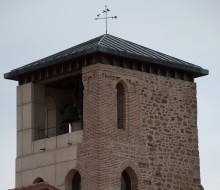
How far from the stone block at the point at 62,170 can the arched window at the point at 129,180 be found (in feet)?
5.94

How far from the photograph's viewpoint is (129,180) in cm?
A: 4422

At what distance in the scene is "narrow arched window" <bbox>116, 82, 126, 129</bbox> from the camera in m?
44.5

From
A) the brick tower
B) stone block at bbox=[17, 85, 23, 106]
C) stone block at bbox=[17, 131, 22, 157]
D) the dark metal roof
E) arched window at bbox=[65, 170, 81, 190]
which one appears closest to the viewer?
the brick tower

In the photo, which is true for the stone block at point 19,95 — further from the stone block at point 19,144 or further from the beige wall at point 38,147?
the stone block at point 19,144

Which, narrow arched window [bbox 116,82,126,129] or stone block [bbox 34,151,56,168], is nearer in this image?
narrow arched window [bbox 116,82,126,129]

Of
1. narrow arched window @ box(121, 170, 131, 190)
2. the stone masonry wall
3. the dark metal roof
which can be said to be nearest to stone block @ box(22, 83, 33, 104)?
the dark metal roof

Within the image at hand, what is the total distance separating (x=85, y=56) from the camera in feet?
145

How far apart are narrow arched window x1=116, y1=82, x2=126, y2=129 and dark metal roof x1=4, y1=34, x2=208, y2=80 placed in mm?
1155

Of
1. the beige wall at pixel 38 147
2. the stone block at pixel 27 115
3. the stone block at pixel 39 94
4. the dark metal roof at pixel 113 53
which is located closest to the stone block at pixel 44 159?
the beige wall at pixel 38 147

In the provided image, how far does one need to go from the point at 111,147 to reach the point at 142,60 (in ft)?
11.8

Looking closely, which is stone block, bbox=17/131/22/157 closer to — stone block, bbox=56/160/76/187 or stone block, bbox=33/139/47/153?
stone block, bbox=33/139/47/153

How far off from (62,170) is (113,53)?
4501 mm

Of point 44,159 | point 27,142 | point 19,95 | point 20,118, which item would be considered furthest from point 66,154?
point 19,95

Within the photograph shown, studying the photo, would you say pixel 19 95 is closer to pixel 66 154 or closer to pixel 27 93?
pixel 27 93
